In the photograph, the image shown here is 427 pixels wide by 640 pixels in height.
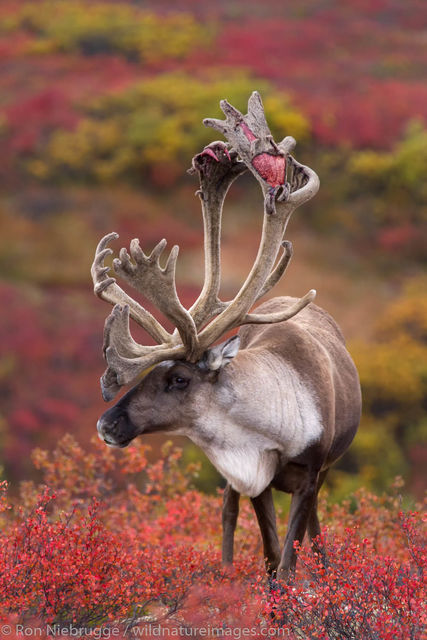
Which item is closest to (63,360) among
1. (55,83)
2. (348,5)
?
(55,83)

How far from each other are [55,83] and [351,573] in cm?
2193

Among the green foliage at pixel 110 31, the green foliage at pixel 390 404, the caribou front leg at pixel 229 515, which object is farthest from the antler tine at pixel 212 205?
the green foliage at pixel 110 31

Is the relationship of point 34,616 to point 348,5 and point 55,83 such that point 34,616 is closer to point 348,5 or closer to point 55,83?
point 55,83

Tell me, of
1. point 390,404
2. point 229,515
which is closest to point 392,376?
point 390,404

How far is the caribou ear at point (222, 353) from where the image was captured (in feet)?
15.5

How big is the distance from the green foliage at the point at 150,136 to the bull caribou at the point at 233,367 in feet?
51.7

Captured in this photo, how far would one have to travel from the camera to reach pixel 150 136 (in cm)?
2106

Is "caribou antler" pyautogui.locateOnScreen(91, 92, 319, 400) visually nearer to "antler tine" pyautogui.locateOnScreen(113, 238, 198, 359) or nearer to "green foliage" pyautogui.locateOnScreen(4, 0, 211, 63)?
"antler tine" pyautogui.locateOnScreen(113, 238, 198, 359)

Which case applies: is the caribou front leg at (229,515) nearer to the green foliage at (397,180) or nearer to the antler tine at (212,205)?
the antler tine at (212,205)

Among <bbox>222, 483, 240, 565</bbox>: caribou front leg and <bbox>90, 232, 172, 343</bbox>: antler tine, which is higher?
<bbox>90, 232, 172, 343</bbox>: antler tine

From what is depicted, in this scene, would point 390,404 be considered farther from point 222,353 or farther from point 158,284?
point 158,284

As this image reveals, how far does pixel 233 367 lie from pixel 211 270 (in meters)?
0.64

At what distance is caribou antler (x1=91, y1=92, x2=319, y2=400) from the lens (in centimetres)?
461

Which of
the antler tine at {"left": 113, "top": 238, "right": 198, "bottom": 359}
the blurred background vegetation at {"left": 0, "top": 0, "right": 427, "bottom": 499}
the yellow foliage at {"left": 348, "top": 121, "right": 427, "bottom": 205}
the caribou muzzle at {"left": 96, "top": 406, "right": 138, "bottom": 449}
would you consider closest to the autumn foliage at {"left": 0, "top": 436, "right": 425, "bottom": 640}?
the caribou muzzle at {"left": 96, "top": 406, "right": 138, "bottom": 449}
